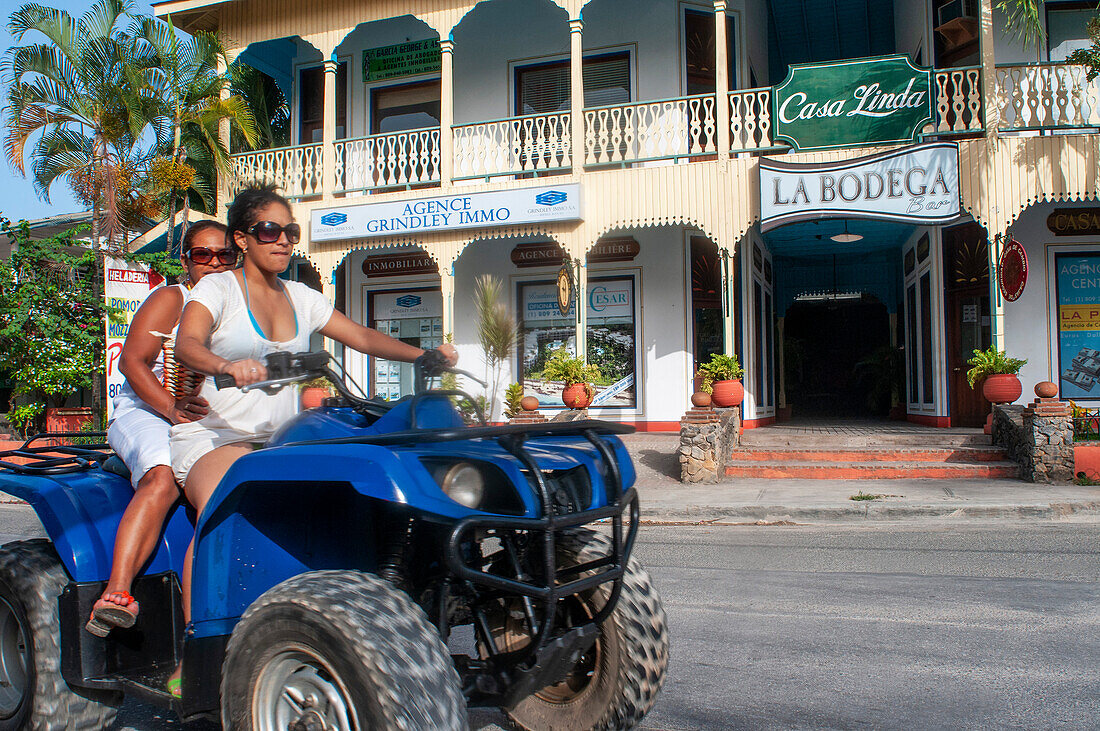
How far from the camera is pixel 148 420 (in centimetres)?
313

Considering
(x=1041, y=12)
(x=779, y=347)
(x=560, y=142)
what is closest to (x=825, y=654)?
(x=560, y=142)

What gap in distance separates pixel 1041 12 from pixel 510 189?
9.08m

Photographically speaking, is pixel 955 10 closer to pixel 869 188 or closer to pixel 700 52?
pixel 700 52

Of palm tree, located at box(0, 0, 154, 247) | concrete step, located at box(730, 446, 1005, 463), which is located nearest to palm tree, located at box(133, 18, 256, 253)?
palm tree, located at box(0, 0, 154, 247)

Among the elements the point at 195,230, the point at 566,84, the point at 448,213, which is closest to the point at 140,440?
the point at 195,230

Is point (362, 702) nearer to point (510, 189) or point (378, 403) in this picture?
point (378, 403)

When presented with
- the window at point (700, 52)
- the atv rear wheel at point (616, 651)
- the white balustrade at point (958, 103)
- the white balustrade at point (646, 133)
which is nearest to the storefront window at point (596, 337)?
the white balustrade at point (646, 133)

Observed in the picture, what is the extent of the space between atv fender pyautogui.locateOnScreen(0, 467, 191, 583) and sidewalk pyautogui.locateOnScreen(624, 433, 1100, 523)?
22.0 feet

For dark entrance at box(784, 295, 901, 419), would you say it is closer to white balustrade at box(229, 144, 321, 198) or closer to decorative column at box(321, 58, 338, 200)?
decorative column at box(321, 58, 338, 200)

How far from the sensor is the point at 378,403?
273 cm

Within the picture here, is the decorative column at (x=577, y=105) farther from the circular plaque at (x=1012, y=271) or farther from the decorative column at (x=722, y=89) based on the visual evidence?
the circular plaque at (x=1012, y=271)

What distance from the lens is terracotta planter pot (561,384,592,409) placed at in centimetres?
1244

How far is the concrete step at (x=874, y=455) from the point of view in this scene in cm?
1130

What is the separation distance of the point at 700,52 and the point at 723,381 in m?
6.75
